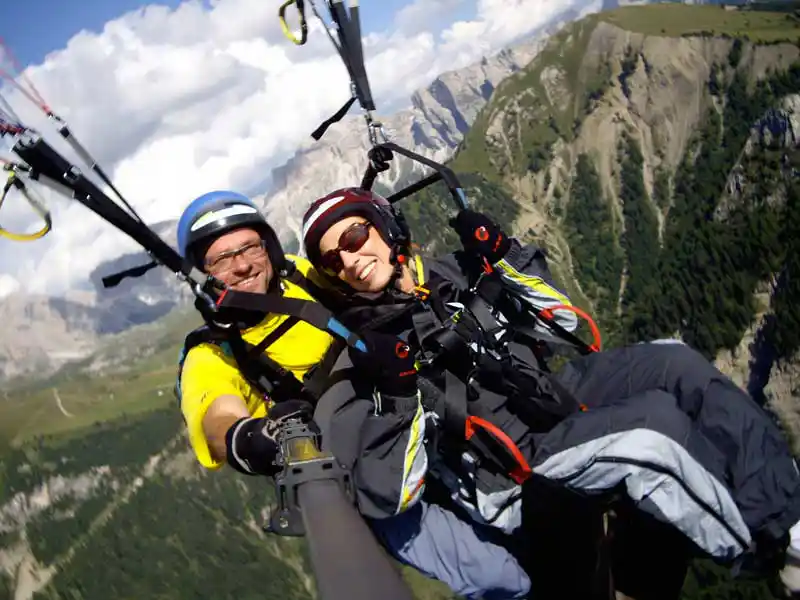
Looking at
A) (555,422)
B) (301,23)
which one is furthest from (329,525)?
(301,23)

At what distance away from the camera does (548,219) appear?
154 meters

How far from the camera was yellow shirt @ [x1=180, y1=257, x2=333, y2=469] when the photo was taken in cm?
485

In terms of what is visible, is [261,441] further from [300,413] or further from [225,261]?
[225,261]

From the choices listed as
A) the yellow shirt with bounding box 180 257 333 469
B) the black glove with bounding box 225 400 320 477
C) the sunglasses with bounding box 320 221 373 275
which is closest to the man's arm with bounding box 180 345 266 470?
the yellow shirt with bounding box 180 257 333 469

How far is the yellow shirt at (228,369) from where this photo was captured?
15.9 feet

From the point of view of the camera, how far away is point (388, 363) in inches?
160

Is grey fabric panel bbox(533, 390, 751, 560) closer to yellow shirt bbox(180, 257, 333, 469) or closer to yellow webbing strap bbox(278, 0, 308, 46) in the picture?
yellow shirt bbox(180, 257, 333, 469)

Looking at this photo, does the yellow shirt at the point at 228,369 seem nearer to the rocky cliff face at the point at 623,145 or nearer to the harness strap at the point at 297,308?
the harness strap at the point at 297,308

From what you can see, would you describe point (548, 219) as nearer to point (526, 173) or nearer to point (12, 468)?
point (526, 173)

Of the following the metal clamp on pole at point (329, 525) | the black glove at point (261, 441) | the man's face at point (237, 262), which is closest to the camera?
the metal clamp on pole at point (329, 525)

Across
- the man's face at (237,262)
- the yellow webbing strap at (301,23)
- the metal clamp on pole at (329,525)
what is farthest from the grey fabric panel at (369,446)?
the yellow webbing strap at (301,23)

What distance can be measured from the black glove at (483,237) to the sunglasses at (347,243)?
1050mm

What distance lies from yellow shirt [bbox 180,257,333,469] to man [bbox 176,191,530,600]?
0.03 ft

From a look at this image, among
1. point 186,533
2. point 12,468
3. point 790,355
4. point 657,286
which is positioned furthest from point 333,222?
point 12,468
